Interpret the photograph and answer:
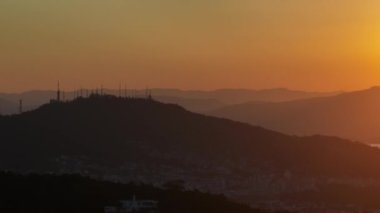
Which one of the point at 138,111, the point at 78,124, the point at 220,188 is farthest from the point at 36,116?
the point at 220,188

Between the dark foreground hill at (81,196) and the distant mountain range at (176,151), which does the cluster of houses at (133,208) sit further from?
the distant mountain range at (176,151)

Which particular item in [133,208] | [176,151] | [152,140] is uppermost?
[152,140]

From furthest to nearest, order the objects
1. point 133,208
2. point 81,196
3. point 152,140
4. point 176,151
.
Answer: point 152,140
point 176,151
point 81,196
point 133,208

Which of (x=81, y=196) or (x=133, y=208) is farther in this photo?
(x=81, y=196)

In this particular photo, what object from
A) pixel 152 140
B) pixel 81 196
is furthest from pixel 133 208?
pixel 152 140

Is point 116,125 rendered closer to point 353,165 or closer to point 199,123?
point 199,123

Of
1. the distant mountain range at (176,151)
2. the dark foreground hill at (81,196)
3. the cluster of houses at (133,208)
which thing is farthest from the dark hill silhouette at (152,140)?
the cluster of houses at (133,208)

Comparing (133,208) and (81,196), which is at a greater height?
(133,208)

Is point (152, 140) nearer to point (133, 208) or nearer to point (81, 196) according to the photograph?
point (81, 196)
